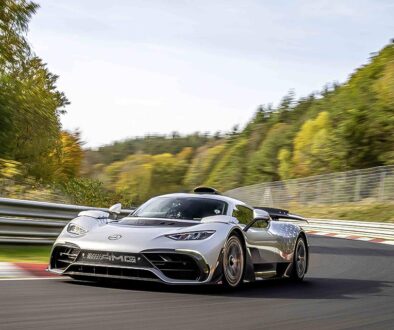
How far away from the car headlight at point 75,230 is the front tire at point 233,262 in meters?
1.46

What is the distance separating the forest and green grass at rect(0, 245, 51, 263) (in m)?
2.92

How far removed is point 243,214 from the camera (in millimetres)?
9078

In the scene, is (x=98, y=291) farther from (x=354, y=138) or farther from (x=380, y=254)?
(x=354, y=138)

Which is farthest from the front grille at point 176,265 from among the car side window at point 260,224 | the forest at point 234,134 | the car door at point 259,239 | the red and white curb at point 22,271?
the forest at point 234,134

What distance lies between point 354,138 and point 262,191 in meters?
7.78

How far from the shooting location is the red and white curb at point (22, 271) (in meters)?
8.17

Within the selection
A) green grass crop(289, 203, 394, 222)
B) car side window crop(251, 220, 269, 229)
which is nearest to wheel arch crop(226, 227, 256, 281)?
car side window crop(251, 220, 269, 229)

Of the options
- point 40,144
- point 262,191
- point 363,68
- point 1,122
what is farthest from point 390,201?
point 363,68

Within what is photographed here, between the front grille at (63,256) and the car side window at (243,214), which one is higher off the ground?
the car side window at (243,214)

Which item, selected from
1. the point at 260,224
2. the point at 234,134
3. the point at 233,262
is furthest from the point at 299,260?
the point at 234,134

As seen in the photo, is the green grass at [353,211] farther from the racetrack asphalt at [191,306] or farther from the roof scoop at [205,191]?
the racetrack asphalt at [191,306]

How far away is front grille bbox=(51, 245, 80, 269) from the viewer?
7.73m

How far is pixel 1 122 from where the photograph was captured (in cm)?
2036

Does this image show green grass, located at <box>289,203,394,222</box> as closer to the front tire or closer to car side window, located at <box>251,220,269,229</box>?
car side window, located at <box>251,220,269,229</box>
